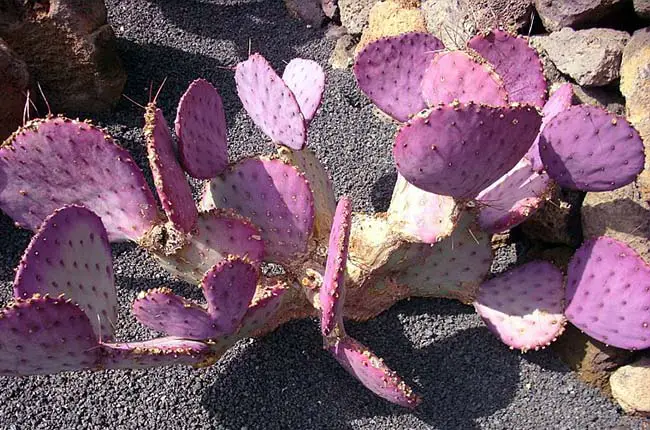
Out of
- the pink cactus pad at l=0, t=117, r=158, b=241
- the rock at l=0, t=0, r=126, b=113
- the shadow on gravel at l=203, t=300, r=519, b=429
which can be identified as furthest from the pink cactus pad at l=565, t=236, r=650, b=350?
the rock at l=0, t=0, r=126, b=113

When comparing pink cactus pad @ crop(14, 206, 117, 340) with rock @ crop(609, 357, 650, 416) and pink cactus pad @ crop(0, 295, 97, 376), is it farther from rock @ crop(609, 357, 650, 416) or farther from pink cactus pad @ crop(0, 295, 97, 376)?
rock @ crop(609, 357, 650, 416)

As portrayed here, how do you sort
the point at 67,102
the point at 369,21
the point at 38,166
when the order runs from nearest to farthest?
the point at 38,166 < the point at 67,102 < the point at 369,21

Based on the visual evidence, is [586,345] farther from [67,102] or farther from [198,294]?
[67,102]

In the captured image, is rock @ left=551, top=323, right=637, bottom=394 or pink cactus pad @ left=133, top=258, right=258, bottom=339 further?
rock @ left=551, top=323, right=637, bottom=394

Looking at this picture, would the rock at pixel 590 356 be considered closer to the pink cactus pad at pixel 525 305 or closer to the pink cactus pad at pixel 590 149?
the pink cactus pad at pixel 525 305

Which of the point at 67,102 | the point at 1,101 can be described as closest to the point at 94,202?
the point at 1,101
